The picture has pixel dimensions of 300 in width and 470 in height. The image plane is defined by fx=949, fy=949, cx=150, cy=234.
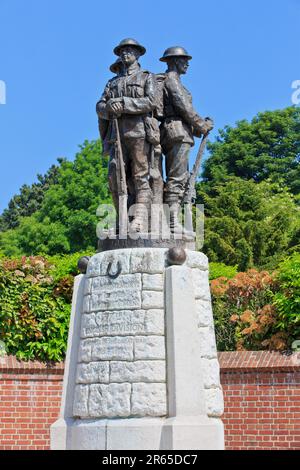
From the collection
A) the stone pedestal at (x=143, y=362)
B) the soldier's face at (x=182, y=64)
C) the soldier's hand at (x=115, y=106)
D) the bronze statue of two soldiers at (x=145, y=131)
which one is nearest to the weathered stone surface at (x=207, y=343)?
the stone pedestal at (x=143, y=362)

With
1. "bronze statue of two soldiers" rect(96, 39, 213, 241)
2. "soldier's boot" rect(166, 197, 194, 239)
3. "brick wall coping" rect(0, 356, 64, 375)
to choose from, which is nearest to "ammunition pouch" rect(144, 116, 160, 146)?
"bronze statue of two soldiers" rect(96, 39, 213, 241)

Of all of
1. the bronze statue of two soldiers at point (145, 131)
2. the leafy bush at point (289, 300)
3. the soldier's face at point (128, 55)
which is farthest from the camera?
the leafy bush at point (289, 300)

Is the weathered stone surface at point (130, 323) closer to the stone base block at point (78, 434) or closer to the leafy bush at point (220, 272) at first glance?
the stone base block at point (78, 434)

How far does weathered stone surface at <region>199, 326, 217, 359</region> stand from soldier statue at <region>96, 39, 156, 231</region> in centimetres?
146

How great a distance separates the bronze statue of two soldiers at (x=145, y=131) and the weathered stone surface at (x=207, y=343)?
4.07 ft

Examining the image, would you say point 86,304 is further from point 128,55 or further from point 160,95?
point 128,55

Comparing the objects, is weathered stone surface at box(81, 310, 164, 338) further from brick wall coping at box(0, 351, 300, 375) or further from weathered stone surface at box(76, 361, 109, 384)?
brick wall coping at box(0, 351, 300, 375)

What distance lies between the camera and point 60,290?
15.4m

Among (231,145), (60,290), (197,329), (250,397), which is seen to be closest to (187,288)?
(197,329)

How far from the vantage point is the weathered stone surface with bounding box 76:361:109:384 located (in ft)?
33.5

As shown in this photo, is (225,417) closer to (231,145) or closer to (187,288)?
(187,288)

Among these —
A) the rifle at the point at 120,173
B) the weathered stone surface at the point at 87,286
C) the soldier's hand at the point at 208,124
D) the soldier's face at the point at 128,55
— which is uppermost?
the soldier's face at the point at 128,55

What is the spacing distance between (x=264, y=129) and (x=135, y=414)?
102 ft

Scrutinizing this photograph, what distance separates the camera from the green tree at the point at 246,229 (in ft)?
87.6
